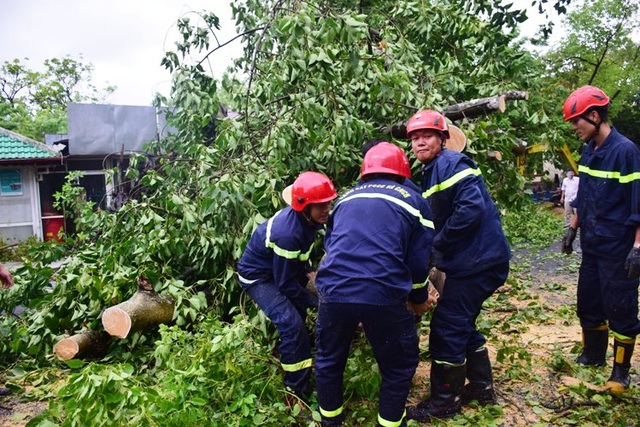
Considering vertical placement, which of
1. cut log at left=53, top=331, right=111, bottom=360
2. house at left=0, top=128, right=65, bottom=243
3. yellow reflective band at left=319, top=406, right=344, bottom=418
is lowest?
house at left=0, top=128, right=65, bottom=243

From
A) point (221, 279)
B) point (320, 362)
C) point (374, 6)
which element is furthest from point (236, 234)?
point (374, 6)

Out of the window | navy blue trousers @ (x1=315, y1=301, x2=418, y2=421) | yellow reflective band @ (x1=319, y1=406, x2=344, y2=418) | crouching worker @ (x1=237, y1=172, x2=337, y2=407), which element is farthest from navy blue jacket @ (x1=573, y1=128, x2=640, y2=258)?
the window

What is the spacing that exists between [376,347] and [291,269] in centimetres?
73

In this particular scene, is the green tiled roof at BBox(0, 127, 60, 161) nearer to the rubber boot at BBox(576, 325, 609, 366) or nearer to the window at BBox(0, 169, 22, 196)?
the window at BBox(0, 169, 22, 196)

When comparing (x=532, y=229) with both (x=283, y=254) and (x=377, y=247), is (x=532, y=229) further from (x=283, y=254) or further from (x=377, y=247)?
(x=377, y=247)

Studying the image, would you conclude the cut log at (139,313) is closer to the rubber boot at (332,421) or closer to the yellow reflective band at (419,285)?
the rubber boot at (332,421)

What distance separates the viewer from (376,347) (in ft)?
8.92

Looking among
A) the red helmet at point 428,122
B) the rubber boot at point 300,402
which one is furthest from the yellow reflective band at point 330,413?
the red helmet at point 428,122

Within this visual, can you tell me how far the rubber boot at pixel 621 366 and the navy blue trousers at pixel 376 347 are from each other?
153 centimetres

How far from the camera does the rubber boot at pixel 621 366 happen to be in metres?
3.33

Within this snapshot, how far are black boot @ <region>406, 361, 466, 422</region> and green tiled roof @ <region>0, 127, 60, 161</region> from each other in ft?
40.9

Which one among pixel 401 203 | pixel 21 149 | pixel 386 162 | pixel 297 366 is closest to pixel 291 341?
pixel 297 366

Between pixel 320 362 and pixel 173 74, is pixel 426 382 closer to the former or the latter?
pixel 320 362

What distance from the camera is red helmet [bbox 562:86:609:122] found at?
10.8 feet
